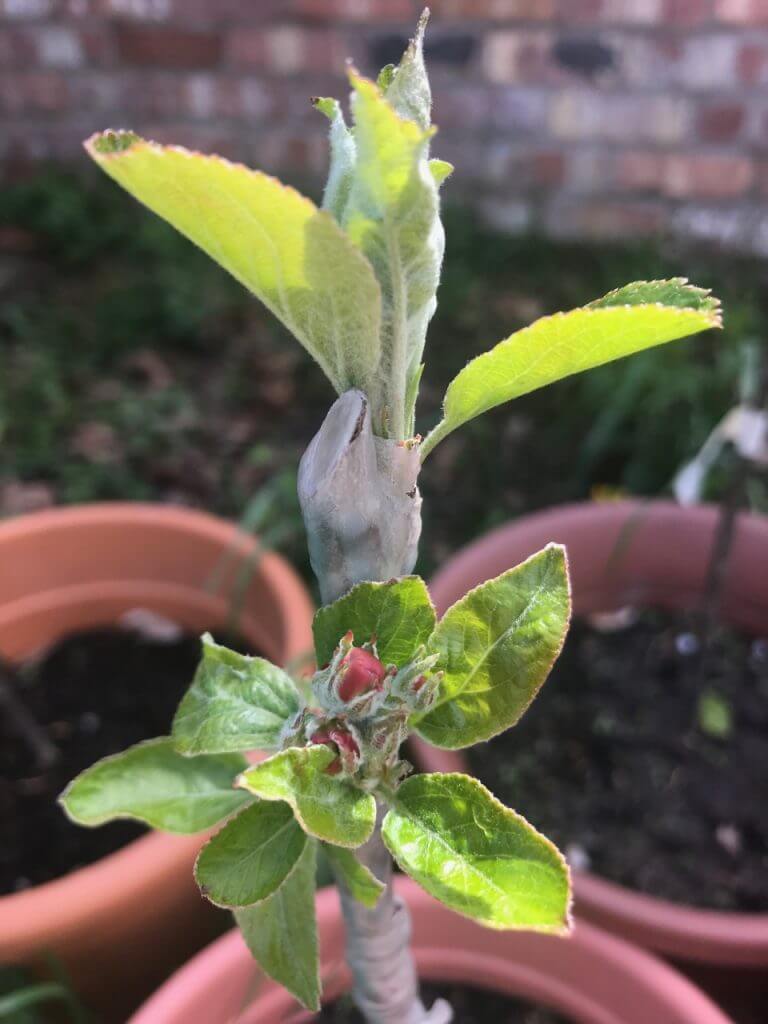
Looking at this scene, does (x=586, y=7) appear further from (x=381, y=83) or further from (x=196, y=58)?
(x=381, y=83)

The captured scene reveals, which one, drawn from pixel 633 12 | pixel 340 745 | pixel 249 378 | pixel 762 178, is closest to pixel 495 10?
pixel 633 12

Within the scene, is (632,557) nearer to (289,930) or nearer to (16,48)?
(289,930)

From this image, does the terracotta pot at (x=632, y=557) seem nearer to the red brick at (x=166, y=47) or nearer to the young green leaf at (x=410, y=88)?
the young green leaf at (x=410, y=88)

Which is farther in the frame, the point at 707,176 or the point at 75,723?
the point at 707,176

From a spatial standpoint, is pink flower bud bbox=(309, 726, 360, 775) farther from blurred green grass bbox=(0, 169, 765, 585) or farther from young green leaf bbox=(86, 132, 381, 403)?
→ blurred green grass bbox=(0, 169, 765, 585)

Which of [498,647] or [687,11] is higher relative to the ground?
[687,11]

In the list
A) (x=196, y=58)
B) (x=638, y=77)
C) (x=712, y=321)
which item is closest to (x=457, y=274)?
(x=638, y=77)

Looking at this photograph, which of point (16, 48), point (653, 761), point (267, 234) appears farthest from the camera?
point (16, 48)

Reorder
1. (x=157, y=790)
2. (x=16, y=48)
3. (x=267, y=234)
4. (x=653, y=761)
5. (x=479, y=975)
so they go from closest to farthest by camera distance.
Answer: (x=267, y=234)
(x=157, y=790)
(x=479, y=975)
(x=653, y=761)
(x=16, y=48)
